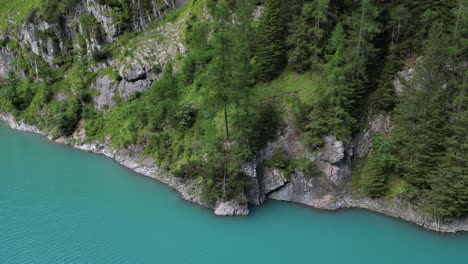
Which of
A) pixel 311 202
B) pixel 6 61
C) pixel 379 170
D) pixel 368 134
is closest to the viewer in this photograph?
pixel 379 170

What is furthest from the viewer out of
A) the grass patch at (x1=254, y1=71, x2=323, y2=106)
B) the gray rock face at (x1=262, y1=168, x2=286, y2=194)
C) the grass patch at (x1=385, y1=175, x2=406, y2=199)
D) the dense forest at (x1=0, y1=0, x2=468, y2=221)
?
the grass patch at (x1=254, y1=71, x2=323, y2=106)

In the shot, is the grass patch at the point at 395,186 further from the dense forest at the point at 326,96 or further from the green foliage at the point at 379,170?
the green foliage at the point at 379,170

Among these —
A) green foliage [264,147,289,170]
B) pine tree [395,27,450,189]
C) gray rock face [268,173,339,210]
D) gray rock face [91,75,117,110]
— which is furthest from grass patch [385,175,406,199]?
gray rock face [91,75,117,110]

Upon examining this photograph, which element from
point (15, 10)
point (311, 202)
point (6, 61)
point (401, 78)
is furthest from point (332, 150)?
point (15, 10)

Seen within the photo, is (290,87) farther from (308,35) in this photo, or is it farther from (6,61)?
(6,61)

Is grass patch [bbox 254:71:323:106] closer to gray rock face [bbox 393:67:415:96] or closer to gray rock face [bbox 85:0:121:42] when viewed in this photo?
gray rock face [bbox 393:67:415:96]

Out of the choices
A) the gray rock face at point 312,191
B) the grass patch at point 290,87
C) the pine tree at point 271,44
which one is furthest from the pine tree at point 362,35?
the gray rock face at point 312,191

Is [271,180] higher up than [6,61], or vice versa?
[6,61]

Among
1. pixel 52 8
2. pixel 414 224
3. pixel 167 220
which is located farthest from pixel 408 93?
pixel 52 8
